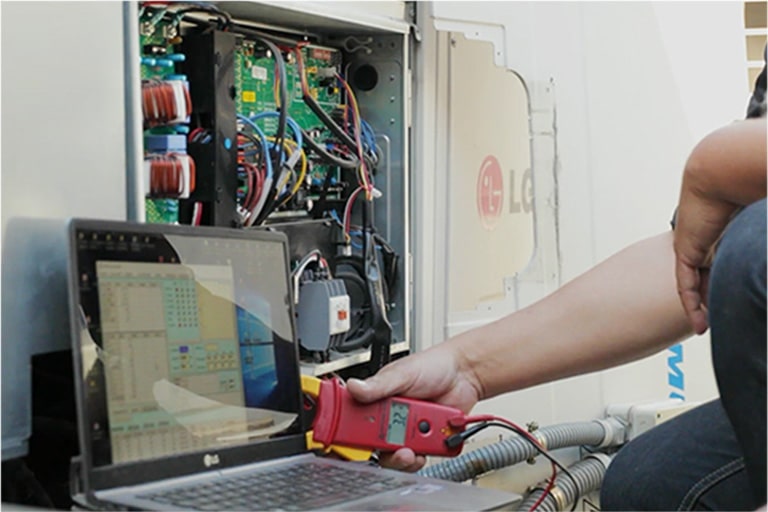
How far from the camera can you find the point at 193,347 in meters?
1.50

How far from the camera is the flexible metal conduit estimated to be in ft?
8.16

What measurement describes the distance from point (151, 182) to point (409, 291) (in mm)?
1019

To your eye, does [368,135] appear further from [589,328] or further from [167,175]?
[589,328]

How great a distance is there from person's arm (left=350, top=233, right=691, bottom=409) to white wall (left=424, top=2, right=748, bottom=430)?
94 centimetres

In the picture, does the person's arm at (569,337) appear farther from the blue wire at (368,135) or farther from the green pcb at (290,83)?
the blue wire at (368,135)

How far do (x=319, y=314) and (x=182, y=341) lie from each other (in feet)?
3.16

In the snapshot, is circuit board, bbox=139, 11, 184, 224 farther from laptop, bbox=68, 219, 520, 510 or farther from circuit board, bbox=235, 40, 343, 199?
laptop, bbox=68, 219, 520, 510

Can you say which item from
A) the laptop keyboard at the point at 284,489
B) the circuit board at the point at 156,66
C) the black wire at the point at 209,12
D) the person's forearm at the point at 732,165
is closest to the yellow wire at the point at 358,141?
the black wire at the point at 209,12

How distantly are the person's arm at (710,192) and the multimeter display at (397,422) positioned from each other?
0.46 m

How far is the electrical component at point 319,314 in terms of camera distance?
2438 mm

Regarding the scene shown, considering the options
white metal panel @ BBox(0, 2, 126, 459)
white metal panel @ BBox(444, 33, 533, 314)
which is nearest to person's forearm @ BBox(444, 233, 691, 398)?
white metal panel @ BBox(0, 2, 126, 459)

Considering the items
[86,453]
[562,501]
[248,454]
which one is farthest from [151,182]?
[562,501]

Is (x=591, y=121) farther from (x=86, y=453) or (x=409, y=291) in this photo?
(x=86, y=453)

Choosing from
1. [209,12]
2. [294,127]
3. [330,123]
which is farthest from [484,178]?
[209,12]
